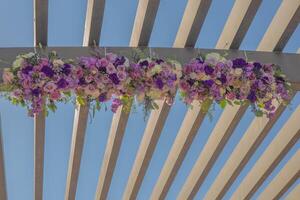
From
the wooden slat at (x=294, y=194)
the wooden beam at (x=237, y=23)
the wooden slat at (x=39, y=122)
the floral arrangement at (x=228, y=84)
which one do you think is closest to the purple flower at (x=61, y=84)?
the wooden slat at (x=39, y=122)

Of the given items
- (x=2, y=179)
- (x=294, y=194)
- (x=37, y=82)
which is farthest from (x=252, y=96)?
(x=294, y=194)

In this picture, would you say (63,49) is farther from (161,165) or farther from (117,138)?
(161,165)

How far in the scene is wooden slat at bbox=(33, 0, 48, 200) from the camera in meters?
5.01

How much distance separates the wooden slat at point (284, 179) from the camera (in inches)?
305

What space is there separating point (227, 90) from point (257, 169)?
316 centimetres

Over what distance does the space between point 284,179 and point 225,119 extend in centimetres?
197

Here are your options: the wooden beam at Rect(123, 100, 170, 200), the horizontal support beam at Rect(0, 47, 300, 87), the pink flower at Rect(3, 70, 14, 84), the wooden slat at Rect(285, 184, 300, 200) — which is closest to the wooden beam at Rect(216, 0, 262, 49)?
the horizontal support beam at Rect(0, 47, 300, 87)

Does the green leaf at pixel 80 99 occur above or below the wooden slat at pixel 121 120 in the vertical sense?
below

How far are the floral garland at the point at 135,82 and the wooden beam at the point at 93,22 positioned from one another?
1.63 feet

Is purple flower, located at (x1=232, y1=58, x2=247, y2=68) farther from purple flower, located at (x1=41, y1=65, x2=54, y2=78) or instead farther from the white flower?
purple flower, located at (x1=41, y1=65, x2=54, y2=78)

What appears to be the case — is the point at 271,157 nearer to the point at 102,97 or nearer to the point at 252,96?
the point at 252,96

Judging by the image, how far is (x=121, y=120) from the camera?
20.8 ft

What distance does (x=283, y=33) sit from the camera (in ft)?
18.2

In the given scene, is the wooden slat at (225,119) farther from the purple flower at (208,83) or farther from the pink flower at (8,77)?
the pink flower at (8,77)
